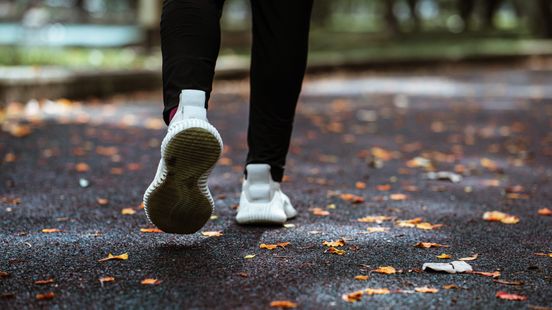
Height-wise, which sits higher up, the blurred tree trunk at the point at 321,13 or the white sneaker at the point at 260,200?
the white sneaker at the point at 260,200

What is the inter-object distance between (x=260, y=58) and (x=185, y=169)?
646mm

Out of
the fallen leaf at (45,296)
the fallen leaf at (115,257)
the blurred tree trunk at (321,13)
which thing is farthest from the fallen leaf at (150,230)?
the blurred tree trunk at (321,13)

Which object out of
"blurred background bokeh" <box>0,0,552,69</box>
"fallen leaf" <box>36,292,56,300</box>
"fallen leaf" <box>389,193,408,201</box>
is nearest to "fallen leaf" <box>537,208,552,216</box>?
"fallen leaf" <box>389,193,408,201</box>

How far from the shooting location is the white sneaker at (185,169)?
7.78ft

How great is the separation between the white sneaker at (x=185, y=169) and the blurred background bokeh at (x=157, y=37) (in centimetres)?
758

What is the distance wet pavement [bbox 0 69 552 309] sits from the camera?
2.22 meters

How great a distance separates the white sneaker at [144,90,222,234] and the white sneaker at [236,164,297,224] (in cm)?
41

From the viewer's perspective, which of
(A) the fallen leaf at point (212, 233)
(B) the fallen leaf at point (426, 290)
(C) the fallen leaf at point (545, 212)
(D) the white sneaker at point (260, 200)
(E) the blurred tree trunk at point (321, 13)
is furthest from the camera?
(E) the blurred tree trunk at point (321, 13)

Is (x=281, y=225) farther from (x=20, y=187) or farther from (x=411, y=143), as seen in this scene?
(x=411, y=143)

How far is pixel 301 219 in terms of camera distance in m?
3.23

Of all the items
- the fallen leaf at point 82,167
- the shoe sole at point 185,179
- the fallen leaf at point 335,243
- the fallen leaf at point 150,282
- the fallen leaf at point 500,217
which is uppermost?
the shoe sole at point 185,179

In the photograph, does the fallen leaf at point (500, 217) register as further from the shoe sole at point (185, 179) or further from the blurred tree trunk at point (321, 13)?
the blurred tree trunk at point (321, 13)

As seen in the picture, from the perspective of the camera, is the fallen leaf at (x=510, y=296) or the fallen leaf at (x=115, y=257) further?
the fallen leaf at (x=115, y=257)

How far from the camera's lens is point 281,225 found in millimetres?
3061
